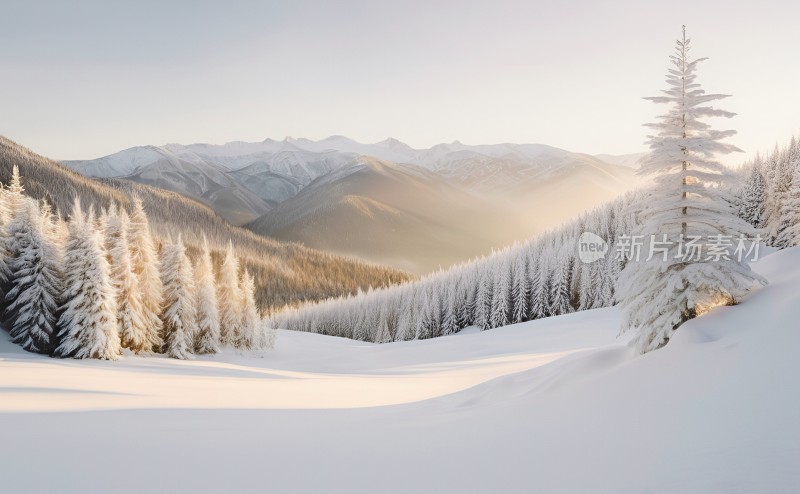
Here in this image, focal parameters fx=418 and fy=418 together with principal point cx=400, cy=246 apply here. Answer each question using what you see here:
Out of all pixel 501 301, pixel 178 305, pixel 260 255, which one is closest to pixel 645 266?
pixel 178 305

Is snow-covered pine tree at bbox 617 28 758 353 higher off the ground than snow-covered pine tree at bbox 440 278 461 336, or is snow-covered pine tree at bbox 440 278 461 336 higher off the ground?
snow-covered pine tree at bbox 617 28 758 353

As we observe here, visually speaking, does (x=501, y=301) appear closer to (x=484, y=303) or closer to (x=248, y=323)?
(x=484, y=303)

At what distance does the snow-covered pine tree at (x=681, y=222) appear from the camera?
1048 centimetres

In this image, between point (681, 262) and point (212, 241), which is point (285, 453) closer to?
point (681, 262)

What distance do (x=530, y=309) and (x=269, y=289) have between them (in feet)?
373

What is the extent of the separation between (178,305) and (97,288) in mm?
7992

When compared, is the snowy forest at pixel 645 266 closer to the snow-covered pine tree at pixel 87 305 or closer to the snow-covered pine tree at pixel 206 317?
the snow-covered pine tree at pixel 87 305

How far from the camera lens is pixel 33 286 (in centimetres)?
2125

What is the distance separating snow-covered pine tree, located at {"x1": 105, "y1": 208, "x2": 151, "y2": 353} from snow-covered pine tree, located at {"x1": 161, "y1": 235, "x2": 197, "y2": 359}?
2004 mm

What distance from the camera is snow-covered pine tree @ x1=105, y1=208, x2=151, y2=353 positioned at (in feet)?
80.5

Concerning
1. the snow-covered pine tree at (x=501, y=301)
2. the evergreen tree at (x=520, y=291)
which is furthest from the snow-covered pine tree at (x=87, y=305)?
the evergreen tree at (x=520, y=291)

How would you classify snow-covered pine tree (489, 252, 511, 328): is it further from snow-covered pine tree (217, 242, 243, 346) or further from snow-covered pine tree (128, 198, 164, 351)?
snow-covered pine tree (128, 198, 164, 351)

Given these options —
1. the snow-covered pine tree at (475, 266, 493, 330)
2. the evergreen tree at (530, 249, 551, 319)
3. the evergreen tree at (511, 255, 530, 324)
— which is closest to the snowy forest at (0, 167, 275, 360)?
the snow-covered pine tree at (475, 266, 493, 330)

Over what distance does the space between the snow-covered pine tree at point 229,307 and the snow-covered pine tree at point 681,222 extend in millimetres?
32327
